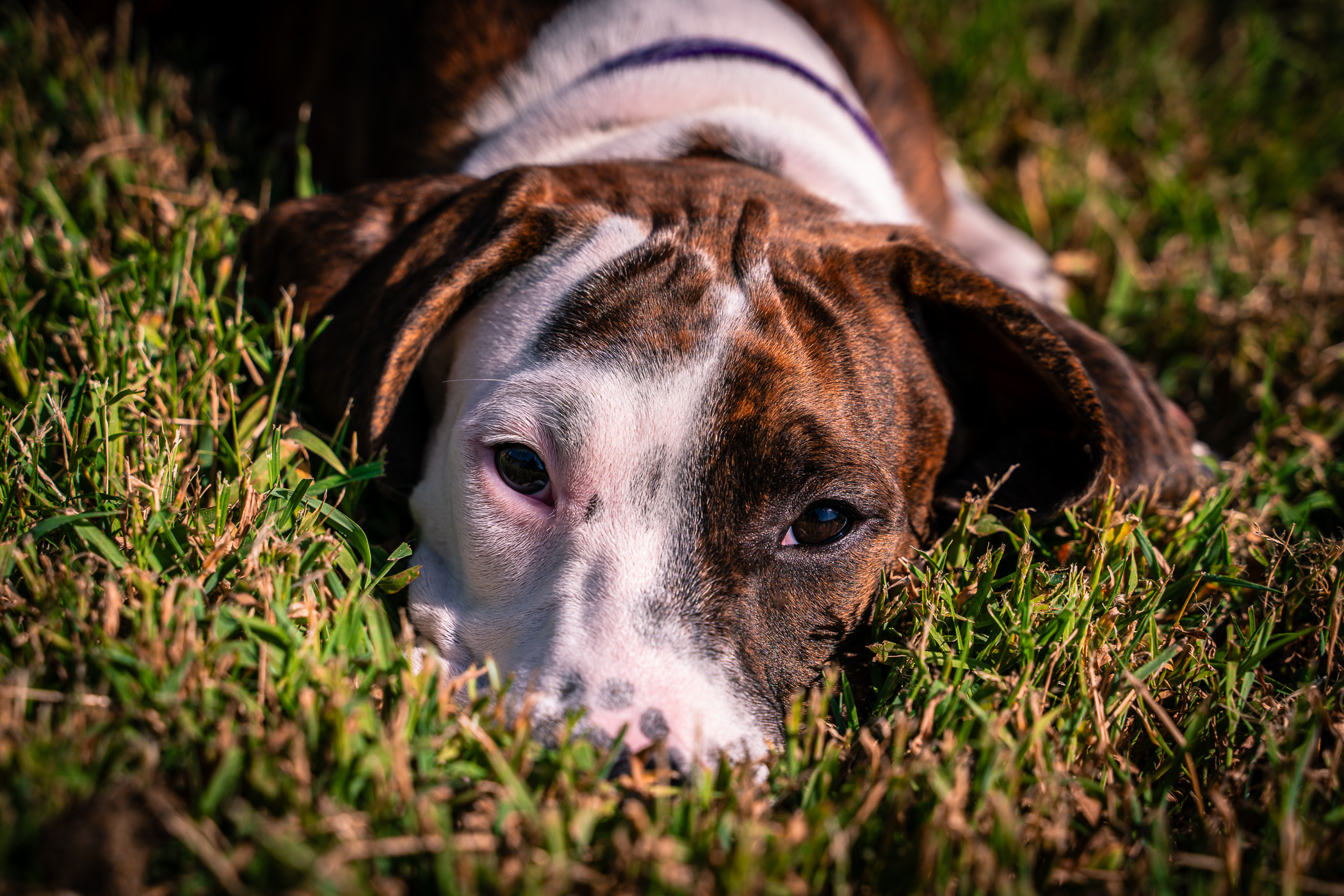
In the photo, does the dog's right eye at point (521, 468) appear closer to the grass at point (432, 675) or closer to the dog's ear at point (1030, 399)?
the grass at point (432, 675)

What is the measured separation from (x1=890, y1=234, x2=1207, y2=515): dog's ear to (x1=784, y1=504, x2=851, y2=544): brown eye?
50 centimetres

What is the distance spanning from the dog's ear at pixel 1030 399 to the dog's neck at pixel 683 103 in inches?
23.9

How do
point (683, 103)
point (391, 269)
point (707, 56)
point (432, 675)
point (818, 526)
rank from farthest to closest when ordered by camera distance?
point (707, 56) < point (683, 103) < point (391, 269) < point (818, 526) < point (432, 675)

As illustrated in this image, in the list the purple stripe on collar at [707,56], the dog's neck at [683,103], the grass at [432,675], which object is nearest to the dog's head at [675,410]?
the grass at [432,675]

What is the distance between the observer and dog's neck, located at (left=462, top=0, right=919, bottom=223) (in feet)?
10.7

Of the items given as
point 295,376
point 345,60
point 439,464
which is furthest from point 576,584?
point 345,60

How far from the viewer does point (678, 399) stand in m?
2.24

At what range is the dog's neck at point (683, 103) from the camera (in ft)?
10.7

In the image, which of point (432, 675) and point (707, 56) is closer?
point (432, 675)

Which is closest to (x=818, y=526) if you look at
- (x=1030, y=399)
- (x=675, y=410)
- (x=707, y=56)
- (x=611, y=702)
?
(x=675, y=410)

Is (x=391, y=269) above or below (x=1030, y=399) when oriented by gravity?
below

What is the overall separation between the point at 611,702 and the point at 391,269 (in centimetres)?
133

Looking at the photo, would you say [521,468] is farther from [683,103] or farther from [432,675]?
[683,103]

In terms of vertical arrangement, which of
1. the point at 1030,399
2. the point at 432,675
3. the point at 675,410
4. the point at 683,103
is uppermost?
the point at 683,103
